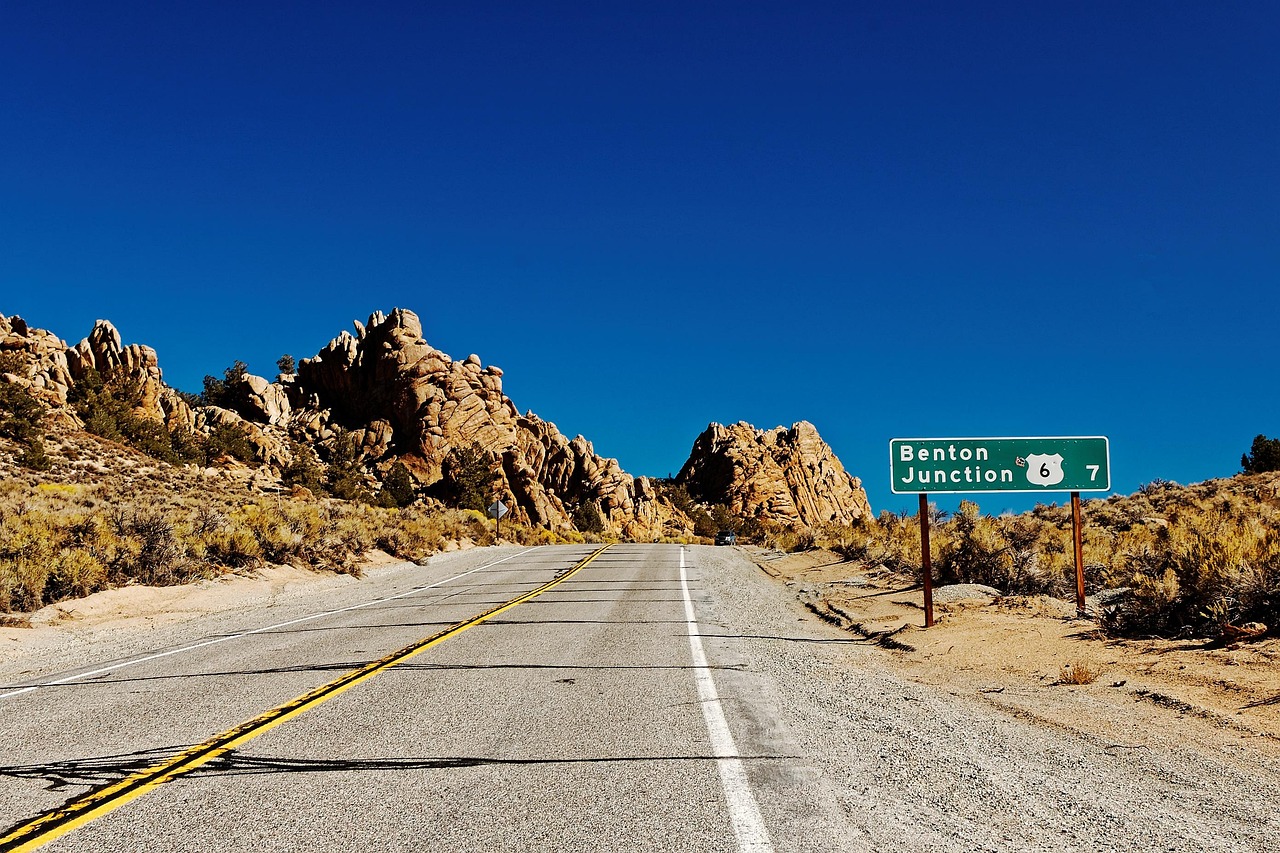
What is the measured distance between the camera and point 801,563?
30781mm

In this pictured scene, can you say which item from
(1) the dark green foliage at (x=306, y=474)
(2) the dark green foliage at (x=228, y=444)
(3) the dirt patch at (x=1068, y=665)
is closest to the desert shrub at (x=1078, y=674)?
(3) the dirt patch at (x=1068, y=665)

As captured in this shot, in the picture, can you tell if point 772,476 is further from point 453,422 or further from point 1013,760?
point 1013,760

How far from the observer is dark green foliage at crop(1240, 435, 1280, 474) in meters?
41.8

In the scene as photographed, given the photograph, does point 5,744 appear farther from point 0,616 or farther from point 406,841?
point 0,616

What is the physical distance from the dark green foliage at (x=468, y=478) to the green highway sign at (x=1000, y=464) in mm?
65804

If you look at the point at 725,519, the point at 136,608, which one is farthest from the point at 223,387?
the point at 136,608

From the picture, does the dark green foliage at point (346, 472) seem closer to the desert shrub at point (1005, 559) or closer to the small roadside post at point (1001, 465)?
the desert shrub at point (1005, 559)

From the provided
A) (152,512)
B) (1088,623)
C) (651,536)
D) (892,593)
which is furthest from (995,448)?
(651,536)

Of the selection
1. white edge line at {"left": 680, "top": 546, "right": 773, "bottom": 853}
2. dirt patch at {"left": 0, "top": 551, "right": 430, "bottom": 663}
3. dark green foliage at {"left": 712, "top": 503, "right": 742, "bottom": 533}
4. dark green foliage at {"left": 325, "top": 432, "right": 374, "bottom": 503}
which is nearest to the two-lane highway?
white edge line at {"left": 680, "top": 546, "right": 773, "bottom": 853}

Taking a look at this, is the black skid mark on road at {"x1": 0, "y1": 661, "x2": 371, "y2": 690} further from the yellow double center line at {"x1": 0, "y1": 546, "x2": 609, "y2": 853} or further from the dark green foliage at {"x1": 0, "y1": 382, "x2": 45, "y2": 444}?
the dark green foliage at {"x1": 0, "y1": 382, "x2": 45, "y2": 444}

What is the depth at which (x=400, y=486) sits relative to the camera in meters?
75.4

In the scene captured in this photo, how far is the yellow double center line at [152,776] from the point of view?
174 inches

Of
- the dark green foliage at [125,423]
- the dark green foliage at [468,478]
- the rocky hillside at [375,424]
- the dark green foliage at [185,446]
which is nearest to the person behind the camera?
the dark green foliage at [125,423]

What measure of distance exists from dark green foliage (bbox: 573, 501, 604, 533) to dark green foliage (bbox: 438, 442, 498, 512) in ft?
30.8
